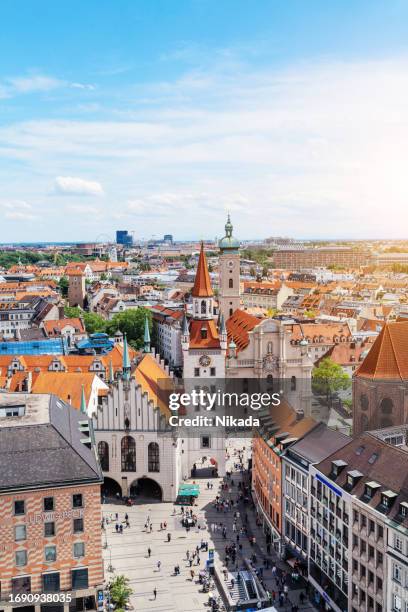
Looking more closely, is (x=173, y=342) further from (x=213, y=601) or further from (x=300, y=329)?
(x=213, y=601)

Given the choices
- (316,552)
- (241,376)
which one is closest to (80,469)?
(316,552)

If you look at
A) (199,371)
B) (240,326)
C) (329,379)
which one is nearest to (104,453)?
(199,371)

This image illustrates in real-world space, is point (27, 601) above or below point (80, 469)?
below

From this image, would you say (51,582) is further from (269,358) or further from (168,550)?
(269,358)

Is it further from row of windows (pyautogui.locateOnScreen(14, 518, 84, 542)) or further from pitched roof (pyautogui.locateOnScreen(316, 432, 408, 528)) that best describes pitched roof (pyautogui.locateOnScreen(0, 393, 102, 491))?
pitched roof (pyautogui.locateOnScreen(316, 432, 408, 528))

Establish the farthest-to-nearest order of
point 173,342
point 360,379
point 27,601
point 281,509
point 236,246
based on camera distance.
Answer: point 173,342 → point 236,246 → point 360,379 → point 281,509 → point 27,601

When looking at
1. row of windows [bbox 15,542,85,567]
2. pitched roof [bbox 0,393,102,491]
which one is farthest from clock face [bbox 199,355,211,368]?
row of windows [bbox 15,542,85,567]

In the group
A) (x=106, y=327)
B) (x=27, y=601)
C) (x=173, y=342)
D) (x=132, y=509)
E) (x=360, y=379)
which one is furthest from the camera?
(x=106, y=327)

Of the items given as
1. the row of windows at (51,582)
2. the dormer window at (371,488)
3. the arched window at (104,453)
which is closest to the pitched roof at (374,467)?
the dormer window at (371,488)
